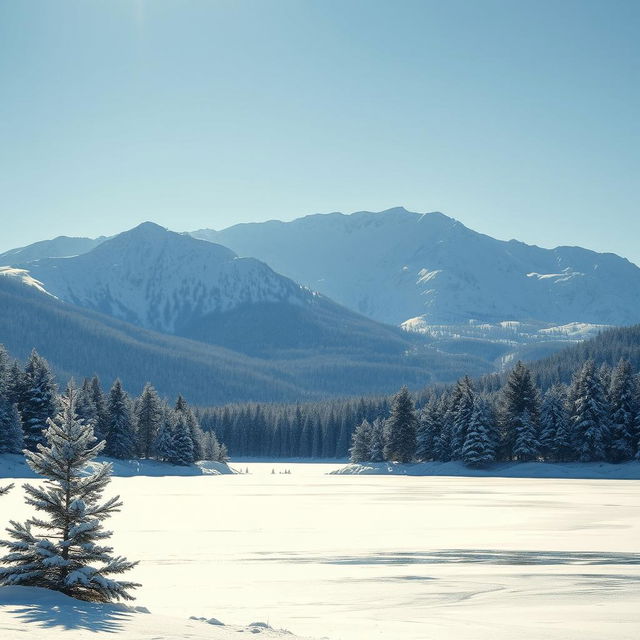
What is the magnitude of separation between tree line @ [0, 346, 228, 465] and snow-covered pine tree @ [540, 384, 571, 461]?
138ft

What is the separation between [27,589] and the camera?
19.7 metres

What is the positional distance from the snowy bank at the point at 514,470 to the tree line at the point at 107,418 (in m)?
20.3

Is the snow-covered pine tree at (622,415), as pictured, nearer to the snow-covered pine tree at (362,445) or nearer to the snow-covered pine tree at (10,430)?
the snow-covered pine tree at (362,445)

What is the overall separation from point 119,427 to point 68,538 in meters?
89.2

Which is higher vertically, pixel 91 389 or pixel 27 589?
pixel 91 389

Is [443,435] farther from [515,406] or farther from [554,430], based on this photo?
[554,430]

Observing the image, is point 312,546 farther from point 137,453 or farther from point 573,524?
point 137,453

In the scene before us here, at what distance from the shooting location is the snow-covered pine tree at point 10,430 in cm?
8675

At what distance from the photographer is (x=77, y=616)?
58.6ft

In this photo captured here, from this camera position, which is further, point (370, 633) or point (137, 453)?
point (137, 453)

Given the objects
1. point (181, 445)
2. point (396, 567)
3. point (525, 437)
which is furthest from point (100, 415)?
point (396, 567)

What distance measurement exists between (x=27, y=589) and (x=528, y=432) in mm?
89279

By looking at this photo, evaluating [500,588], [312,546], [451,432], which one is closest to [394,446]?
[451,432]

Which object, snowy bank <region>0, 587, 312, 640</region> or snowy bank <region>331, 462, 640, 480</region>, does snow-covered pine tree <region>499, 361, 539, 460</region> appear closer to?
snowy bank <region>331, 462, 640, 480</region>
